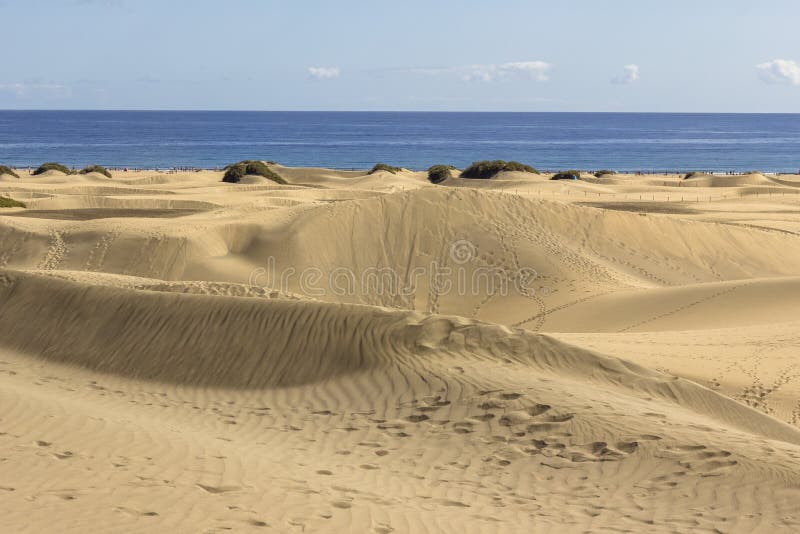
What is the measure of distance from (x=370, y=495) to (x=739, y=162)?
95.4 meters

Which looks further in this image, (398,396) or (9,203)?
(9,203)

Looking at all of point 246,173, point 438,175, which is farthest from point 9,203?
point 438,175

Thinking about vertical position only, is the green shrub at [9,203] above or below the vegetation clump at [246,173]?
below

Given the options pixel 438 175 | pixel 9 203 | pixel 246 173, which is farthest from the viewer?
pixel 438 175

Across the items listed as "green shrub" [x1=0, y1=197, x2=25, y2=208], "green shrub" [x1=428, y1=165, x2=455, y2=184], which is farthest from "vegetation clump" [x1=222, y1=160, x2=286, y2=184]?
"green shrub" [x1=0, y1=197, x2=25, y2=208]

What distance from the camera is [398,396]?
10.2m

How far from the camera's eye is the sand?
6891mm

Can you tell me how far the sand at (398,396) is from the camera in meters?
6.89

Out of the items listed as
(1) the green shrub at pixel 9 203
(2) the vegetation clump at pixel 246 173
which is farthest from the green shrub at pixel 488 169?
(1) the green shrub at pixel 9 203

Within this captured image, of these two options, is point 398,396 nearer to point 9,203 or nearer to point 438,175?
point 9,203

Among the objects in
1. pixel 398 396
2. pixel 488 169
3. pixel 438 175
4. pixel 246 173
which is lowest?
pixel 398 396

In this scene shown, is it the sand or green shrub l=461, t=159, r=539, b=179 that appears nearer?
the sand

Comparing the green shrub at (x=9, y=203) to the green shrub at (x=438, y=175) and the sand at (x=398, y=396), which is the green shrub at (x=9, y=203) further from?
the green shrub at (x=438, y=175)

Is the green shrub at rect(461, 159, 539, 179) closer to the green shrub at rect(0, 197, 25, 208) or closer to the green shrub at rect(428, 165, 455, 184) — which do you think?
the green shrub at rect(428, 165, 455, 184)
